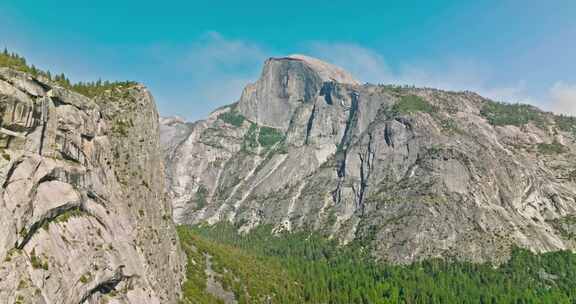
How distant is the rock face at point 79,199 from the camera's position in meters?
55.3

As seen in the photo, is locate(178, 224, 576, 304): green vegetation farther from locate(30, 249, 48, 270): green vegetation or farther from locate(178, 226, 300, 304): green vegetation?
locate(30, 249, 48, 270): green vegetation

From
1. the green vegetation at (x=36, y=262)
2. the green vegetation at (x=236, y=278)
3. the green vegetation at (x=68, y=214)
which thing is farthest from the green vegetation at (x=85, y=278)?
the green vegetation at (x=236, y=278)

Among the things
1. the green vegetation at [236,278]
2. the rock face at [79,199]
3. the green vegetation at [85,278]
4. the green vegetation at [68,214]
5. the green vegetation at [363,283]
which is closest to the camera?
the rock face at [79,199]

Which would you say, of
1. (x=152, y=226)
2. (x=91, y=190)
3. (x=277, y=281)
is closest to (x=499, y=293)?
(x=277, y=281)

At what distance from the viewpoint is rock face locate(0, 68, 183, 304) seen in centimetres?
5534

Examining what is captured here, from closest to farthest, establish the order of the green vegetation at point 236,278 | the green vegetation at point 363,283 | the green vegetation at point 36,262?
the green vegetation at point 36,262 < the green vegetation at point 236,278 < the green vegetation at point 363,283

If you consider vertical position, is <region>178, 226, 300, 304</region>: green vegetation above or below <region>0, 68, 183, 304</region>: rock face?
below

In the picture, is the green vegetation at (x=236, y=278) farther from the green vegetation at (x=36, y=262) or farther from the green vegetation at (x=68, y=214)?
the green vegetation at (x=36, y=262)

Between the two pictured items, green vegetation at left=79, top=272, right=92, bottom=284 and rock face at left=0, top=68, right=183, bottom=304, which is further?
green vegetation at left=79, top=272, right=92, bottom=284

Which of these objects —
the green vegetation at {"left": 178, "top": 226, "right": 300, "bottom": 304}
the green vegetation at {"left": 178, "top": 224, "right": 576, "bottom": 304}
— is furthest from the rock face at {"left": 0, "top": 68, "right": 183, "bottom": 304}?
the green vegetation at {"left": 178, "top": 224, "right": 576, "bottom": 304}

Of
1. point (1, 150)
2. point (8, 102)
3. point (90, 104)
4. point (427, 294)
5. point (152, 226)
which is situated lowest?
point (427, 294)

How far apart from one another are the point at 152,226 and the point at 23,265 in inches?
1461

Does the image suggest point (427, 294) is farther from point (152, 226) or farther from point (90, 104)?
point (90, 104)

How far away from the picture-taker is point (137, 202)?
86562mm
